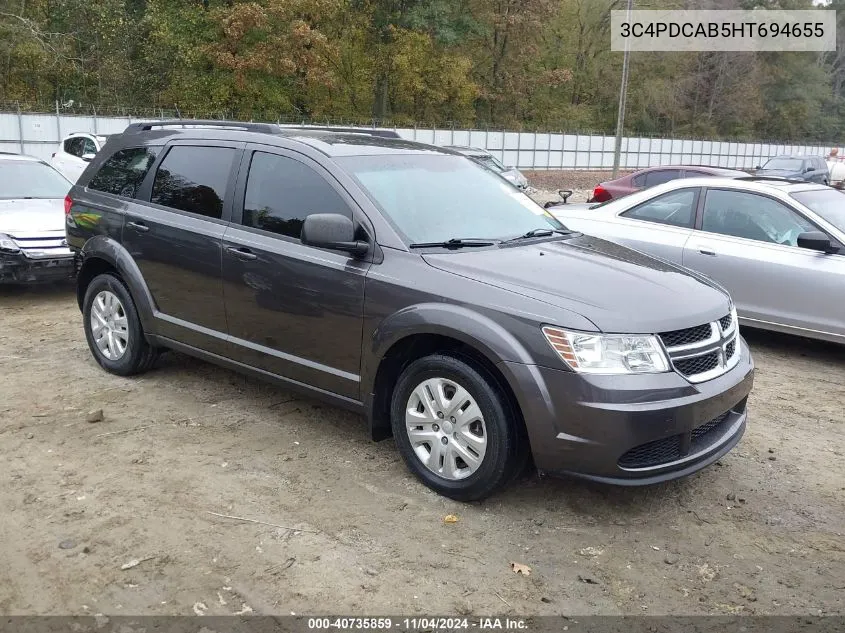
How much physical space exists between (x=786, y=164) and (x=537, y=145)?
16.4 meters

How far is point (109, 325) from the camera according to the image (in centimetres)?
583

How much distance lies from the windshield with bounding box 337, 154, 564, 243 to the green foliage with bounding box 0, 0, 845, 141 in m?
28.0

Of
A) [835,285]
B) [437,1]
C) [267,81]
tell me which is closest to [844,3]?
[437,1]

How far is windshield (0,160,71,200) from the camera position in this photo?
366 inches

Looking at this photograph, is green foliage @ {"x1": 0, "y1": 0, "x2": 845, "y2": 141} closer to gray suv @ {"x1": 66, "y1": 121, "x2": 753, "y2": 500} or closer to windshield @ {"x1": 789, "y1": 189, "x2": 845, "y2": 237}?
gray suv @ {"x1": 66, "y1": 121, "x2": 753, "y2": 500}

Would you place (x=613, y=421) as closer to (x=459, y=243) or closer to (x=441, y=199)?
(x=459, y=243)

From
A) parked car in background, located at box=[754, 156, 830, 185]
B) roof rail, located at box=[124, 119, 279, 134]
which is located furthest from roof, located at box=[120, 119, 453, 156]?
parked car in background, located at box=[754, 156, 830, 185]

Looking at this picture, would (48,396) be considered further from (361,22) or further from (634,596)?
(361,22)

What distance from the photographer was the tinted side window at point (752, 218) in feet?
22.8

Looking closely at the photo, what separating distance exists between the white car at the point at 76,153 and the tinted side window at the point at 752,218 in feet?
39.3

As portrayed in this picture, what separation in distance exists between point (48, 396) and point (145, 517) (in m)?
2.06

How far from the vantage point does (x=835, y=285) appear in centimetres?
652

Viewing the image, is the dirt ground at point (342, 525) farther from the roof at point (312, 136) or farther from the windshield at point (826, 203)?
the windshield at point (826, 203)

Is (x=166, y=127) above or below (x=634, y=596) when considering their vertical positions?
above
